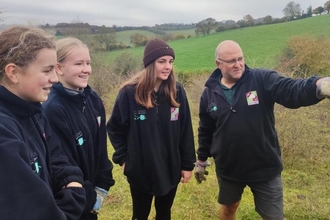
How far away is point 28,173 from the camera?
1.19m

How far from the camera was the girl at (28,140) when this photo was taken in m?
1.16

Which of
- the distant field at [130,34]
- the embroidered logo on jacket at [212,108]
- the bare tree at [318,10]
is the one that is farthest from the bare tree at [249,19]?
the embroidered logo on jacket at [212,108]

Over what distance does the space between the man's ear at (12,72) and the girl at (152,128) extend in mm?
1432

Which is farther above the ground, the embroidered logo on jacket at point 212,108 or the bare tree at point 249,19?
the bare tree at point 249,19

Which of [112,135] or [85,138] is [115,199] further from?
[85,138]

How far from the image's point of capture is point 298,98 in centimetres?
242

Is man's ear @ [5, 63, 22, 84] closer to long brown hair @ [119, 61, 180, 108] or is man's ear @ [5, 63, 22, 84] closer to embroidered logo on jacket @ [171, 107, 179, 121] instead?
long brown hair @ [119, 61, 180, 108]

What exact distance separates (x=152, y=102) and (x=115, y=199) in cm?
276

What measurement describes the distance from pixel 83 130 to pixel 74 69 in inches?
17.5

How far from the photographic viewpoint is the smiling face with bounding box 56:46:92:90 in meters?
2.08


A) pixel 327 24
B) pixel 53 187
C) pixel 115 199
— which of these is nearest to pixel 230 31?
pixel 327 24

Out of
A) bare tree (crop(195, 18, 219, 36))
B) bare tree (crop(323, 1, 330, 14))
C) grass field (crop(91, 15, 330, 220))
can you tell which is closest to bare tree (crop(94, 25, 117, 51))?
bare tree (crop(195, 18, 219, 36))

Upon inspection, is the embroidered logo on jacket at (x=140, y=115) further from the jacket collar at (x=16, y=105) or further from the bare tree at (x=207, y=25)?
the bare tree at (x=207, y=25)

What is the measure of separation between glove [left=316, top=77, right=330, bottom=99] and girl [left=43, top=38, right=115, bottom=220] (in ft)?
5.62
